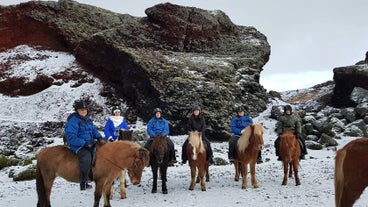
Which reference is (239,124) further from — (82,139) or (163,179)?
(82,139)

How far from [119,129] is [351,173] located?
289 inches

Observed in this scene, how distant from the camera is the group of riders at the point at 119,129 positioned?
8734 mm

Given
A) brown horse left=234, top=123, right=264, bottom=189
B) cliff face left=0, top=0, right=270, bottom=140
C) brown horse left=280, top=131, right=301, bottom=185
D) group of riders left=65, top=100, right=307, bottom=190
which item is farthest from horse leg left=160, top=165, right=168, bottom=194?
cliff face left=0, top=0, right=270, bottom=140

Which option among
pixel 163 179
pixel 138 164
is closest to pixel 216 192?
pixel 163 179

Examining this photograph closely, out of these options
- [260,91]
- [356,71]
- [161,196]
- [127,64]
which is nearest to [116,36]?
[127,64]

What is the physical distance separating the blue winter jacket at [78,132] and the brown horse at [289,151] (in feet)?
19.1

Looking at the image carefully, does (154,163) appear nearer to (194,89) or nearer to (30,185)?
(30,185)

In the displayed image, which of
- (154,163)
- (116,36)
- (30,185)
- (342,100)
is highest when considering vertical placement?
(116,36)

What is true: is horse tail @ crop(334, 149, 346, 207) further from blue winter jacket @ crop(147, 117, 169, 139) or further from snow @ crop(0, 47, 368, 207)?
blue winter jacket @ crop(147, 117, 169, 139)

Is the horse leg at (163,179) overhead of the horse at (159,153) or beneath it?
beneath

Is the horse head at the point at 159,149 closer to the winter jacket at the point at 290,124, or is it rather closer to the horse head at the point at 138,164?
the horse head at the point at 138,164

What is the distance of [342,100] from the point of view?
1273 inches

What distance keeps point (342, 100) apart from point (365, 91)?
2.76m

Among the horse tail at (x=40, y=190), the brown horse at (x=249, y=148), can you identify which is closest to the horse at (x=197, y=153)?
the brown horse at (x=249, y=148)
